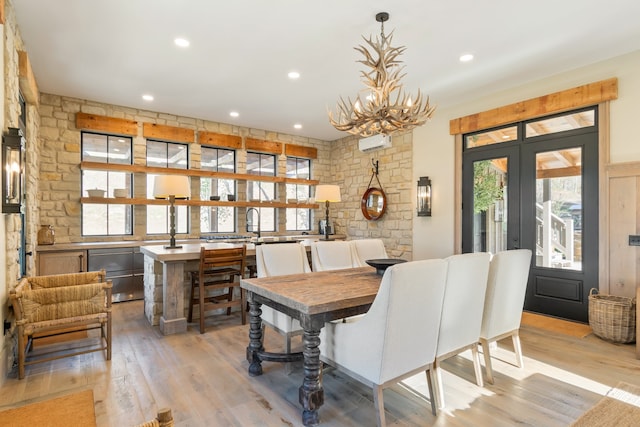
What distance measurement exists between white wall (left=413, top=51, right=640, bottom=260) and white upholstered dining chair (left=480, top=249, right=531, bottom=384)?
2110 millimetres

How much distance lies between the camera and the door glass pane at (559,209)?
13.1 feet

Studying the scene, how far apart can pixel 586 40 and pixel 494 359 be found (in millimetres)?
3125

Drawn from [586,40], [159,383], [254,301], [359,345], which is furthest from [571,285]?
[159,383]

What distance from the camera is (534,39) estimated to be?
3.27m

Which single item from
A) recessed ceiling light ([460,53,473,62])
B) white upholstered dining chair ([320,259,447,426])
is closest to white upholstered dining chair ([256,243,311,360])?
white upholstered dining chair ([320,259,447,426])

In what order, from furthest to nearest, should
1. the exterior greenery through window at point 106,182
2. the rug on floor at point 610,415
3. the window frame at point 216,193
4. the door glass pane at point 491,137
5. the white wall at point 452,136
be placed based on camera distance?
the window frame at point 216,193
the exterior greenery through window at point 106,182
the door glass pane at point 491,137
the white wall at point 452,136
the rug on floor at point 610,415

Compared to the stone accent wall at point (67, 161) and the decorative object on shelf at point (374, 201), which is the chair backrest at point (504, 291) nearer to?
the decorative object on shelf at point (374, 201)

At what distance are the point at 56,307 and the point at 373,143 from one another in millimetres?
5067

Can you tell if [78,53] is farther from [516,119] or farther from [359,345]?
[516,119]

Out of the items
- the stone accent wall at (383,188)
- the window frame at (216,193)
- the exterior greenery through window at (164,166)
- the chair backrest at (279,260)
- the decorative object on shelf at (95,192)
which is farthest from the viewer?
the window frame at (216,193)

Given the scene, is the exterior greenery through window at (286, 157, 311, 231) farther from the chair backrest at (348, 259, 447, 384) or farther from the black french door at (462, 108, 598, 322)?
the chair backrest at (348, 259, 447, 384)

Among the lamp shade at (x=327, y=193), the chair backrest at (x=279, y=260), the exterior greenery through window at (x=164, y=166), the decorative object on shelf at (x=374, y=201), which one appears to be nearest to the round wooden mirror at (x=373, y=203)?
the decorative object on shelf at (x=374, y=201)

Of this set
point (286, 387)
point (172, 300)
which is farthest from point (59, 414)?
point (172, 300)

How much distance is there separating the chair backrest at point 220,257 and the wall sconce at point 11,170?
5.15 ft
